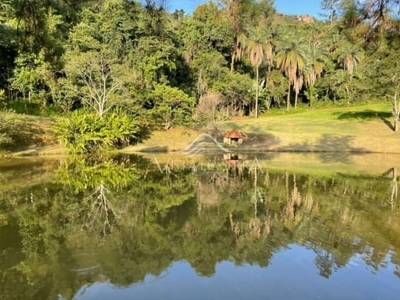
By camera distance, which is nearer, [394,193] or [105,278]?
[105,278]

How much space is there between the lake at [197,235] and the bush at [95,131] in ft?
23.1

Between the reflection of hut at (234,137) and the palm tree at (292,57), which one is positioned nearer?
the reflection of hut at (234,137)

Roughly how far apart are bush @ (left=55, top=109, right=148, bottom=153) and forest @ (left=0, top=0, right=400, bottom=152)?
73mm

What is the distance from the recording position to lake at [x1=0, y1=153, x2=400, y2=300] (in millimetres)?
8383

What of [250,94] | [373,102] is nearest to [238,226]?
[250,94]

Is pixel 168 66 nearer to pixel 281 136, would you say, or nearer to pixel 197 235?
pixel 281 136

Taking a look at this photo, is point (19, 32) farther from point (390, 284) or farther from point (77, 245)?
point (390, 284)

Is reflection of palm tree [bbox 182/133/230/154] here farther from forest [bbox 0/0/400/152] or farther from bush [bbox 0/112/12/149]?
bush [bbox 0/112/12/149]

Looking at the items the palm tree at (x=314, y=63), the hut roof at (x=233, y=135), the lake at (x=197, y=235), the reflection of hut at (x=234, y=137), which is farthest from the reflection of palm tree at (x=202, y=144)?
the palm tree at (x=314, y=63)

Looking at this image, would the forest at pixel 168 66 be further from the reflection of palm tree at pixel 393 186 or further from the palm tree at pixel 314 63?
the reflection of palm tree at pixel 393 186

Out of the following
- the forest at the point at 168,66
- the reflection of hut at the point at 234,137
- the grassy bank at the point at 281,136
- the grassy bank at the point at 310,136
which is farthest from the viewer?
the reflection of hut at the point at 234,137

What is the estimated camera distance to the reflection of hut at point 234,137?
108ft

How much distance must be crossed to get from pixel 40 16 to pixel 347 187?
14.8 m

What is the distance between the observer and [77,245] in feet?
34.5
